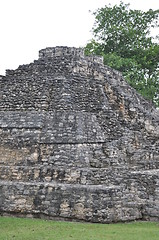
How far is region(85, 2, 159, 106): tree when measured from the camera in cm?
2870

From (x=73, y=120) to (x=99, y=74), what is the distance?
4.24m

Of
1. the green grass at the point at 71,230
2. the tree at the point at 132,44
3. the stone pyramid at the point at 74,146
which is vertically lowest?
the green grass at the point at 71,230

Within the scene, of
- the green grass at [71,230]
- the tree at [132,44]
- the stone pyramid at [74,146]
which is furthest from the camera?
the tree at [132,44]

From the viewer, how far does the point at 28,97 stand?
1472cm

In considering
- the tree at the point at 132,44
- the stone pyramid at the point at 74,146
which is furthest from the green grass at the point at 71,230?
the tree at the point at 132,44

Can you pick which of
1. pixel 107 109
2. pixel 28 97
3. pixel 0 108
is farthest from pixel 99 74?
pixel 0 108

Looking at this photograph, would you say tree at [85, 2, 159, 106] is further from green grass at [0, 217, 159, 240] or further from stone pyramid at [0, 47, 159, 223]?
green grass at [0, 217, 159, 240]

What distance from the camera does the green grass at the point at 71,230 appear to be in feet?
29.4

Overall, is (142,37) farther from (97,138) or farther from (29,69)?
(97,138)

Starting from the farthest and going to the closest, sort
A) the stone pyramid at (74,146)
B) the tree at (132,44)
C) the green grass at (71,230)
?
the tree at (132,44)
the stone pyramid at (74,146)
the green grass at (71,230)

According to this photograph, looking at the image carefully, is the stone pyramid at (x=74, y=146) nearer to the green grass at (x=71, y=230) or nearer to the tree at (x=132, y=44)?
the green grass at (x=71, y=230)

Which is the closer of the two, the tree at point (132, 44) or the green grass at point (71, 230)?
the green grass at point (71, 230)

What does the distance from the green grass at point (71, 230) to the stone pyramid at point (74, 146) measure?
0.49 m

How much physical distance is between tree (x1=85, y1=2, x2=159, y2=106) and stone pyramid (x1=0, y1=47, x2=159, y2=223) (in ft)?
40.2
